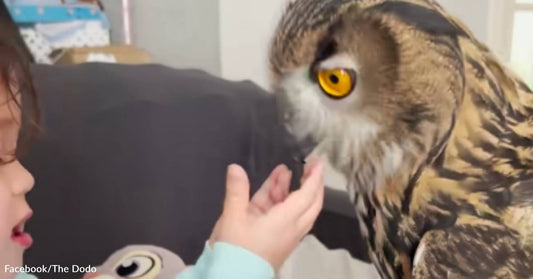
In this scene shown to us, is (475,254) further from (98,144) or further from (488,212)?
(98,144)

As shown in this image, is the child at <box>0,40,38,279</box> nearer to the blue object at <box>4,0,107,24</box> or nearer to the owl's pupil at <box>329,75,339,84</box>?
the owl's pupil at <box>329,75,339,84</box>

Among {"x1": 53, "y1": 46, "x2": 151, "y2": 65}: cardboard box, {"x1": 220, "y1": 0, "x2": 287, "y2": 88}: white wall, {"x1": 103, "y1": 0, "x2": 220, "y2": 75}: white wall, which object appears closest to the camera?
{"x1": 220, "y1": 0, "x2": 287, "y2": 88}: white wall

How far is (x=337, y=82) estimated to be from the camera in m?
0.41

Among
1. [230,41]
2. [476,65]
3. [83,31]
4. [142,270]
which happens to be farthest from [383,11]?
[83,31]

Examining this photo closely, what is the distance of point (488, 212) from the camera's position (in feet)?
1.28

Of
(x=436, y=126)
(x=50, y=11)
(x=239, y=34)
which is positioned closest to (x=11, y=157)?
(x=436, y=126)

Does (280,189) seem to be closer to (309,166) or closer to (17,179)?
(309,166)

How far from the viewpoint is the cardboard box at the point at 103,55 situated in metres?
1.40

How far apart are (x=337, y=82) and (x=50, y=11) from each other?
4.29 feet

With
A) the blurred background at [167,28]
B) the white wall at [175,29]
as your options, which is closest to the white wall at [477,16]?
the blurred background at [167,28]

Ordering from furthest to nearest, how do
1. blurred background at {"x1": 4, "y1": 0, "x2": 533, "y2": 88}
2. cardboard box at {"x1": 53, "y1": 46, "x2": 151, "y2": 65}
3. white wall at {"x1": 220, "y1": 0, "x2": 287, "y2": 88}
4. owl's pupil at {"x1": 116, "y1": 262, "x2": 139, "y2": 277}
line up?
cardboard box at {"x1": 53, "y1": 46, "x2": 151, "y2": 65}, blurred background at {"x1": 4, "y1": 0, "x2": 533, "y2": 88}, white wall at {"x1": 220, "y1": 0, "x2": 287, "y2": 88}, owl's pupil at {"x1": 116, "y1": 262, "x2": 139, "y2": 277}

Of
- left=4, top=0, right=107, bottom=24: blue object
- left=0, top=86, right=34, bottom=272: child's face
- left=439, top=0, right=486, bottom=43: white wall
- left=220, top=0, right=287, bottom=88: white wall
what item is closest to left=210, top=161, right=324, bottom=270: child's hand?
left=0, top=86, right=34, bottom=272: child's face

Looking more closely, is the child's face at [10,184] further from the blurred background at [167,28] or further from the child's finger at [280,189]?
the blurred background at [167,28]

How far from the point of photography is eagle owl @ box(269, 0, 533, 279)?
386mm
